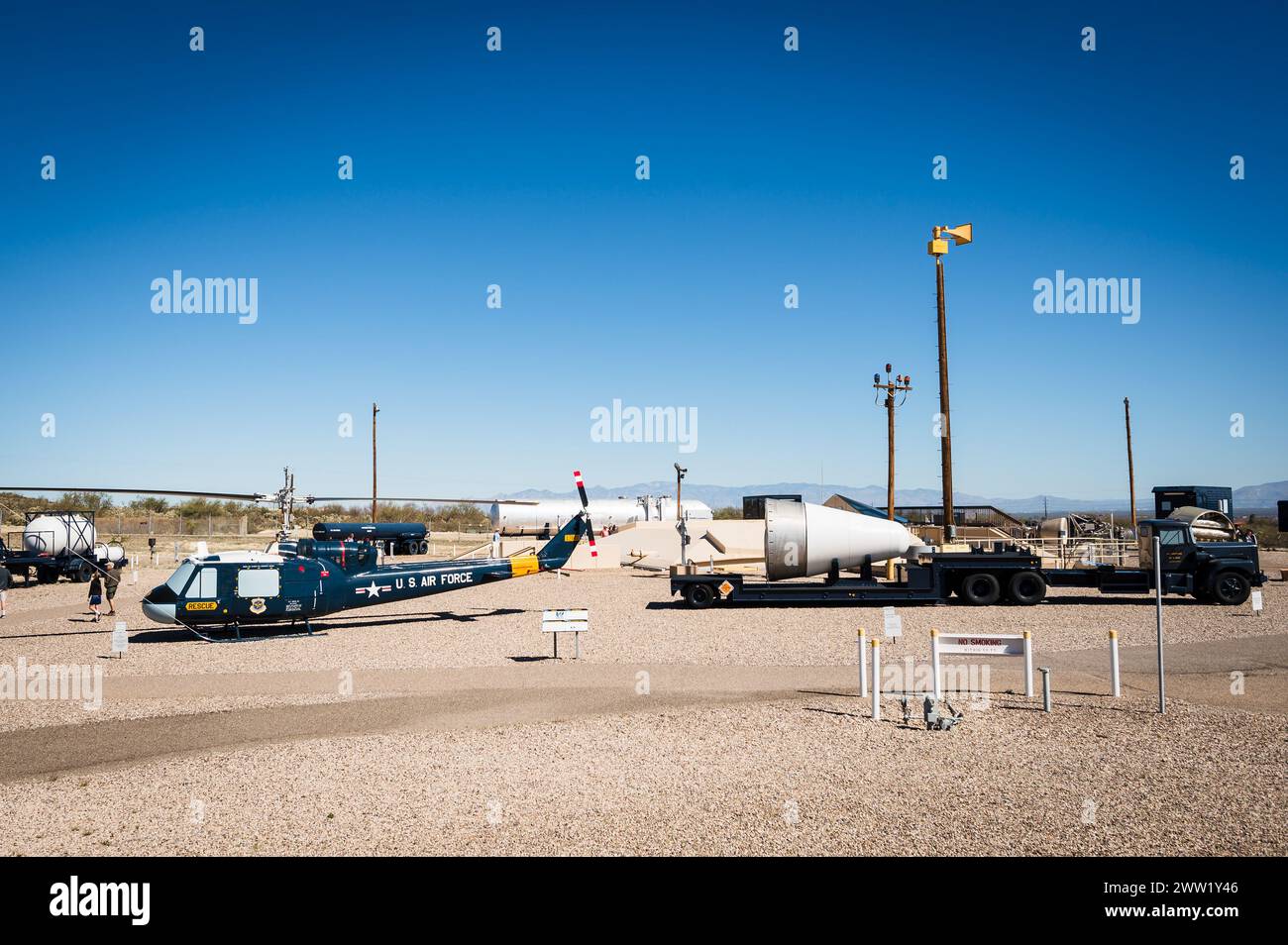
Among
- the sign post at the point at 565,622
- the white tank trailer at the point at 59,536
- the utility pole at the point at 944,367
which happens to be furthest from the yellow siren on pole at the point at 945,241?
the white tank trailer at the point at 59,536

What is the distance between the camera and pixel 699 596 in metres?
24.3

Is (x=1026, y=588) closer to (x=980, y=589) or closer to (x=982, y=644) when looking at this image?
(x=980, y=589)

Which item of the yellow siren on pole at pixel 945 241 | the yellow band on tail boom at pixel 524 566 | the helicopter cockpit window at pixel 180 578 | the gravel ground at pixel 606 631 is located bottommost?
the gravel ground at pixel 606 631

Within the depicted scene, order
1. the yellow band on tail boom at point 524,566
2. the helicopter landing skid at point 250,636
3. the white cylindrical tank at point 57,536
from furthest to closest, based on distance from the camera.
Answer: the white cylindrical tank at point 57,536, the yellow band on tail boom at point 524,566, the helicopter landing skid at point 250,636

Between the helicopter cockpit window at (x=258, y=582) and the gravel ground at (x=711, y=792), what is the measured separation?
9490mm

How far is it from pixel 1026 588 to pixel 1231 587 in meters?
5.76

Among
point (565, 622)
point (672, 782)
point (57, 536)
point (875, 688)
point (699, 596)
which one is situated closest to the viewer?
point (672, 782)

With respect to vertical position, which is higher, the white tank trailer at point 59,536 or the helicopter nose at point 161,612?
the white tank trailer at point 59,536

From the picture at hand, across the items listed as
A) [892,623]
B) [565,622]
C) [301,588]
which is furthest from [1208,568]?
[301,588]

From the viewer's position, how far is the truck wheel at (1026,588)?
24.0 metres

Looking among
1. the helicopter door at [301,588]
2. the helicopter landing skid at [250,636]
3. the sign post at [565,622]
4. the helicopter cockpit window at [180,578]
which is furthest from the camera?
the helicopter door at [301,588]

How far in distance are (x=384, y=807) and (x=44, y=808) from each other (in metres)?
3.43

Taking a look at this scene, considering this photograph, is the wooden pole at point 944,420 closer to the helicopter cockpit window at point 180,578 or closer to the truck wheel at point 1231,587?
the truck wheel at point 1231,587
